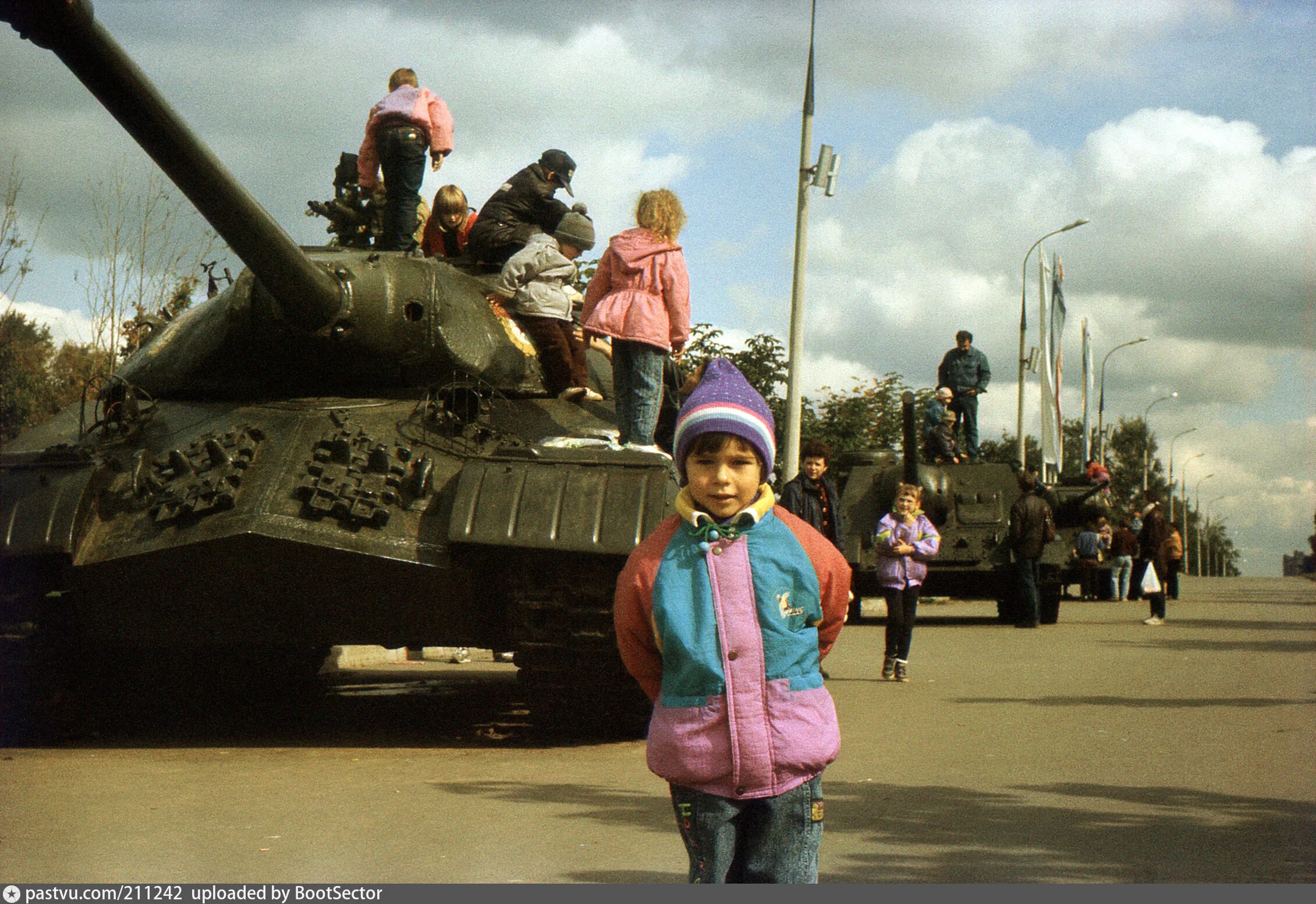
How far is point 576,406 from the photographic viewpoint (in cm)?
900

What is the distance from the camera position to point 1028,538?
722 inches

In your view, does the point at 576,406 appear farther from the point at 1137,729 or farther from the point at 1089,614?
the point at 1089,614

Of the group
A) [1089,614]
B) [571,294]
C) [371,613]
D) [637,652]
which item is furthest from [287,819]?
[1089,614]

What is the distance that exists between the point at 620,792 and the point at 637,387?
2399mm

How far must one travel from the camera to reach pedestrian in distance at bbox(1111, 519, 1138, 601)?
28.3 m

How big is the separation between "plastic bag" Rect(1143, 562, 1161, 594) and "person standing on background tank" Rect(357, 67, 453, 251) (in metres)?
11.9

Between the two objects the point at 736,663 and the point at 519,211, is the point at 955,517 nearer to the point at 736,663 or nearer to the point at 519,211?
the point at 519,211

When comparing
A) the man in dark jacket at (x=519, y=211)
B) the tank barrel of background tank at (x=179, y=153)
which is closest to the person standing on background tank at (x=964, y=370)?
the man in dark jacket at (x=519, y=211)

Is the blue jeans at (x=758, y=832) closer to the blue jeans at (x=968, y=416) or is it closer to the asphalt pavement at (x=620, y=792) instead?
the asphalt pavement at (x=620, y=792)

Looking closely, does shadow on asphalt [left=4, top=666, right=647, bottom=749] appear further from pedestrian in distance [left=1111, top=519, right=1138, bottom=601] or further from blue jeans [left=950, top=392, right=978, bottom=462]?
pedestrian in distance [left=1111, top=519, right=1138, bottom=601]

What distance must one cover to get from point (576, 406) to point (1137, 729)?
3.39m

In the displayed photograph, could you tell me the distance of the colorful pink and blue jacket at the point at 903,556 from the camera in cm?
1129

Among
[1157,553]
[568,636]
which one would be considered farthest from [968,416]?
[568,636]

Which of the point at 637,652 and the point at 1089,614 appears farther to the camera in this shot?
the point at 1089,614
